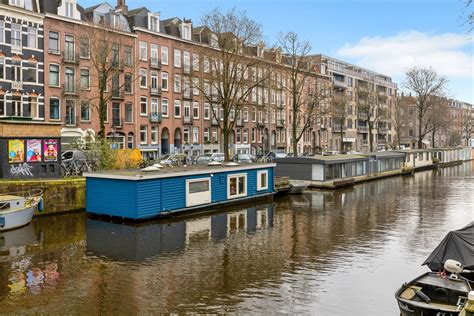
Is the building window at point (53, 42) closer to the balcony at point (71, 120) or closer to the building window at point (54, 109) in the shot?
the building window at point (54, 109)

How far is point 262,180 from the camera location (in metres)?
36.8

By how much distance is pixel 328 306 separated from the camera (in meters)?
14.6

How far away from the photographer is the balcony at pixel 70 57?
1989 inches

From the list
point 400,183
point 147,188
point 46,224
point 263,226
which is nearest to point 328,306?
point 263,226

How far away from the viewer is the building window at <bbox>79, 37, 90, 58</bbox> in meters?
48.8

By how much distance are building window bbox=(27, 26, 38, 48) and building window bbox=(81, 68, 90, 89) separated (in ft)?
19.0

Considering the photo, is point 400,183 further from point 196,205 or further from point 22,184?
point 22,184

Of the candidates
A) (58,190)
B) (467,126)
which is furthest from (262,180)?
(467,126)

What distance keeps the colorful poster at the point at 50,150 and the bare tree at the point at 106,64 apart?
507cm

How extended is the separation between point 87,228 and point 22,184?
5571 millimetres

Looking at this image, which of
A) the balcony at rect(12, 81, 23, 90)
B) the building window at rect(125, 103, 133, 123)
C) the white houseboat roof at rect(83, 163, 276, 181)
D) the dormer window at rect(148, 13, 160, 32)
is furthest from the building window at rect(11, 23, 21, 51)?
the white houseboat roof at rect(83, 163, 276, 181)

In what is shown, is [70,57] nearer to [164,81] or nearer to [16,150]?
[164,81]

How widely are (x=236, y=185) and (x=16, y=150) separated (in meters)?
14.7

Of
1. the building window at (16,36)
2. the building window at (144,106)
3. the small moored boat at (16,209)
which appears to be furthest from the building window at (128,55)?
the small moored boat at (16,209)
